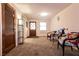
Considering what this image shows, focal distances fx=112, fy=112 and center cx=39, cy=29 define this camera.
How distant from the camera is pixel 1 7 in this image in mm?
3709

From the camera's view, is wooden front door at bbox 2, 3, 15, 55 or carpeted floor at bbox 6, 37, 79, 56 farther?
carpeted floor at bbox 6, 37, 79, 56

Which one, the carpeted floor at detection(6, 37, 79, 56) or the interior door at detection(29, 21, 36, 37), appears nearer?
the carpeted floor at detection(6, 37, 79, 56)

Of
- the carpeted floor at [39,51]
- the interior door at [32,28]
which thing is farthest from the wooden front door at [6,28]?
the interior door at [32,28]

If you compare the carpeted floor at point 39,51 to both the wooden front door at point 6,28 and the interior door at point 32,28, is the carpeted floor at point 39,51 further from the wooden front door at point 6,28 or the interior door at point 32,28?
the interior door at point 32,28

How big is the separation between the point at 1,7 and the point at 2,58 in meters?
3.02

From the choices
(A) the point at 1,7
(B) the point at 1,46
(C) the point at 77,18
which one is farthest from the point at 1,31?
(C) the point at 77,18

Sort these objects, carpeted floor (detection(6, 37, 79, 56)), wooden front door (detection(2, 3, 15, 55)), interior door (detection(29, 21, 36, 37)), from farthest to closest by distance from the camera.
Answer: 1. interior door (detection(29, 21, 36, 37))
2. carpeted floor (detection(6, 37, 79, 56))
3. wooden front door (detection(2, 3, 15, 55))

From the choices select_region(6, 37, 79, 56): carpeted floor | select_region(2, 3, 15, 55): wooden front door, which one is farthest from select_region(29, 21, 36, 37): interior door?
select_region(2, 3, 15, 55): wooden front door

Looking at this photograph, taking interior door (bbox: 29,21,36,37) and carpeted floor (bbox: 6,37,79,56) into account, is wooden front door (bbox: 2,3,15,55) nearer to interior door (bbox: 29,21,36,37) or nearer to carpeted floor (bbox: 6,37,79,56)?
carpeted floor (bbox: 6,37,79,56)

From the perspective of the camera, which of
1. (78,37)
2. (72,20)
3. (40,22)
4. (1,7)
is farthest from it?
(40,22)

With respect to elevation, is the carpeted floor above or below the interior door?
below

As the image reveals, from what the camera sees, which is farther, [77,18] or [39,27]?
[39,27]

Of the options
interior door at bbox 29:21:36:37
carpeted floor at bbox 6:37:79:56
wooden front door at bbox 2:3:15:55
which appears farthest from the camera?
interior door at bbox 29:21:36:37

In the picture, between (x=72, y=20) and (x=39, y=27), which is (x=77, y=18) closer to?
(x=72, y=20)
